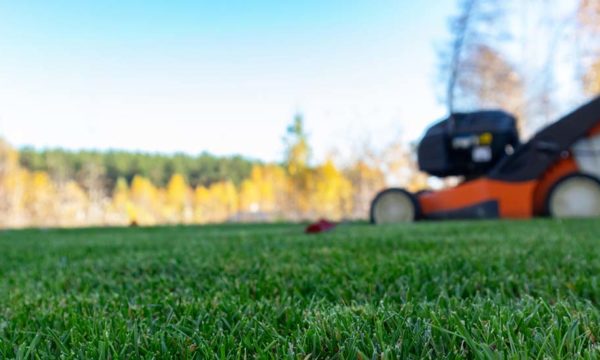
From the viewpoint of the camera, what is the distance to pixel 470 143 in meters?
5.70

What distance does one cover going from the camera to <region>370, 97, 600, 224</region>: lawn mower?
4.86m

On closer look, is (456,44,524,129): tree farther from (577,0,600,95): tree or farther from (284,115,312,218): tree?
(284,115,312,218): tree

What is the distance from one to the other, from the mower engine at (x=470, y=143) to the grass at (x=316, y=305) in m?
3.71

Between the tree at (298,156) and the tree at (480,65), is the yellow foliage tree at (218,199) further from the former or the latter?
the tree at (480,65)

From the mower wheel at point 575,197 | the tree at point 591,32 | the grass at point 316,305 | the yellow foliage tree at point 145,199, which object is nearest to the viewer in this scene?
the grass at point 316,305

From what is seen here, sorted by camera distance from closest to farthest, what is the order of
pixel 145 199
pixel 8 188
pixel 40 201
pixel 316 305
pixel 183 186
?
pixel 316 305 < pixel 8 188 < pixel 40 201 < pixel 145 199 < pixel 183 186

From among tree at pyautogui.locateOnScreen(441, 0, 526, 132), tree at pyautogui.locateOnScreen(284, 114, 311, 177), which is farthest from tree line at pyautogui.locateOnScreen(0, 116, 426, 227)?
tree at pyautogui.locateOnScreen(441, 0, 526, 132)

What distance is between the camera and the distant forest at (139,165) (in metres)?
45.4

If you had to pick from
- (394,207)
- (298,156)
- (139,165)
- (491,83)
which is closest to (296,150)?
(298,156)

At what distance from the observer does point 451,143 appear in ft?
19.2

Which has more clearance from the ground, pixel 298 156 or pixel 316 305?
pixel 298 156

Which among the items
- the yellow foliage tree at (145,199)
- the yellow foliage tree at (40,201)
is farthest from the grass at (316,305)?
the yellow foliage tree at (145,199)

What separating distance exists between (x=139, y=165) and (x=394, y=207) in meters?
51.5

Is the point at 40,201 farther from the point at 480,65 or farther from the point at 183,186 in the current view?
the point at 480,65
